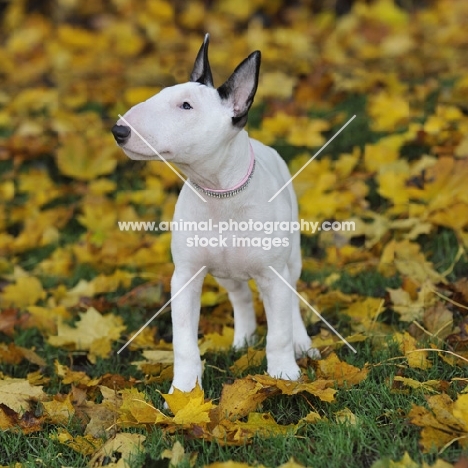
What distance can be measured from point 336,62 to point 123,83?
1772 millimetres

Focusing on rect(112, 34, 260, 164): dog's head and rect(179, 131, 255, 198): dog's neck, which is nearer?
rect(112, 34, 260, 164): dog's head

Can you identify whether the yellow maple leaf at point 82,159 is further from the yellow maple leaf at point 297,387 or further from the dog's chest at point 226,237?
the yellow maple leaf at point 297,387

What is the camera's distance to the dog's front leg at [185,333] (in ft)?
9.81

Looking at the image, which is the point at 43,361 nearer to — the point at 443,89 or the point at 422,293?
the point at 422,293

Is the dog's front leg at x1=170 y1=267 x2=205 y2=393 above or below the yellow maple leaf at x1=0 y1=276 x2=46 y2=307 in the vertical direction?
above

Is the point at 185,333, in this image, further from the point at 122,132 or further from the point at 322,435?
the point at 122,132

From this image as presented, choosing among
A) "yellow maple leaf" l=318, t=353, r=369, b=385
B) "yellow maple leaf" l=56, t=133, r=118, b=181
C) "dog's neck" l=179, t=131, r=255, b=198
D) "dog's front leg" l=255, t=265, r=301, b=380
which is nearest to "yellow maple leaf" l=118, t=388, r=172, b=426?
"dog's front leg" l=255, t=265, r=301, b=380

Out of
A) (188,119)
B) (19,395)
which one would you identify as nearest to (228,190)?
(188,119)

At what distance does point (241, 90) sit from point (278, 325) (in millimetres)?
870

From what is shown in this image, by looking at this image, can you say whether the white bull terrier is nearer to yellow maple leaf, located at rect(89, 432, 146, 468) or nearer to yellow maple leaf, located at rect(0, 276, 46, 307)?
yellow maple leaf, located at rect(89, 432, 146, 468)

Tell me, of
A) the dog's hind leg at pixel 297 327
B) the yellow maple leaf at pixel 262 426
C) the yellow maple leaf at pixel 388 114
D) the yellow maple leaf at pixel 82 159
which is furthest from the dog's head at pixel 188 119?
the yellow maple leaf at pixel 388 114

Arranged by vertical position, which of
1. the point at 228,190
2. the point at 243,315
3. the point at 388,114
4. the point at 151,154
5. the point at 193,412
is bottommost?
the point at 243,315

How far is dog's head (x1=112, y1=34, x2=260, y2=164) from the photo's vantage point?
8.69ft

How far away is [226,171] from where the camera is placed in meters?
2.88
